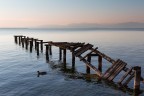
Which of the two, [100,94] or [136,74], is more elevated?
[136,74]

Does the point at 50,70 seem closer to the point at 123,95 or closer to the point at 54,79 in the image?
the point at 54,79

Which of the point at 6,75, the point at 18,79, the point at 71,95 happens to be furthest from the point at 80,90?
the point at 6,75

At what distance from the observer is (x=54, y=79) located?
24.3 meters

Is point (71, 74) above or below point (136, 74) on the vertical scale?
below

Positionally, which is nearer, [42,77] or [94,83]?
[94,83]

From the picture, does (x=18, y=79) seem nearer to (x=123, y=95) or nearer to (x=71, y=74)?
(x=71, y=74)

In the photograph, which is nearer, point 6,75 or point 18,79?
point 18,79

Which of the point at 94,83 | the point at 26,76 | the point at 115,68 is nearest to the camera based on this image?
the point at 115,68

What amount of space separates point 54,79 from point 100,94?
21.6 feet

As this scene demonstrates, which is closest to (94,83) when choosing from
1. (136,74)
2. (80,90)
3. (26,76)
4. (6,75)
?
(80,90)

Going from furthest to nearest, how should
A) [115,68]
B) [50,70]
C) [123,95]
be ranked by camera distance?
[50,70] < [115,68] < [123,95]

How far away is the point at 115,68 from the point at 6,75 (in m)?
13.8

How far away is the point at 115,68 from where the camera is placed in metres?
19.9

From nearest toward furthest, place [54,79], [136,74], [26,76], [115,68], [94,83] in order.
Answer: [136,74] → [115,68] → [94,83] → [54,79] → [26,76]
